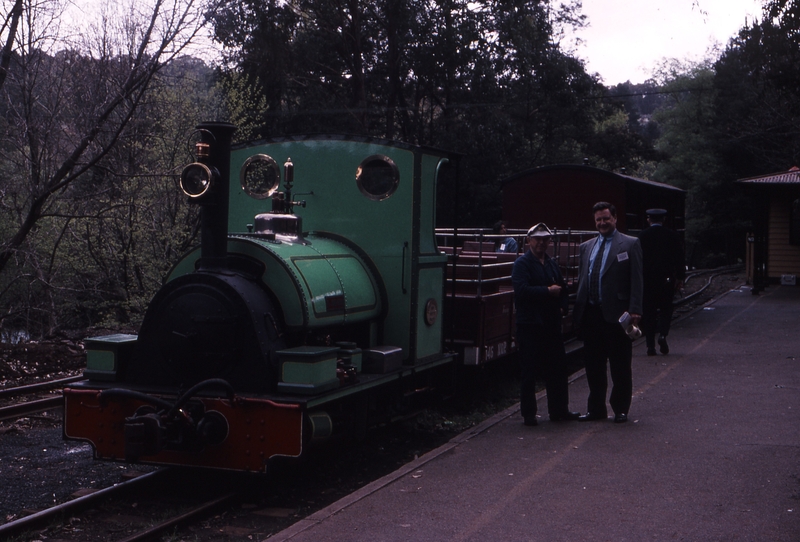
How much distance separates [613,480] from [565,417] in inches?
76.4

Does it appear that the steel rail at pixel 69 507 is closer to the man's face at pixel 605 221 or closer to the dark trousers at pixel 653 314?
the man's face at pixel 605 221

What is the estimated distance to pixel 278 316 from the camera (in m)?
6.04

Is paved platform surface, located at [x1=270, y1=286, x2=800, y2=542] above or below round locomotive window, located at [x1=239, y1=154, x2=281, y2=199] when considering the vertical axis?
below

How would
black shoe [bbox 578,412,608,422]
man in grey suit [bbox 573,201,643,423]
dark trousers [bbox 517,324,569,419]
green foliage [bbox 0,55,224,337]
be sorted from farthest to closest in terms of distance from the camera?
green foliage [bbox 0,55,224,337], black shoe [bbox 578,412,608,422], dark trousers [bbox 517,324,569,419], man in grey suit [bbox 573,201,643,423]

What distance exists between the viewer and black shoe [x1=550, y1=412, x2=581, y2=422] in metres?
7.54

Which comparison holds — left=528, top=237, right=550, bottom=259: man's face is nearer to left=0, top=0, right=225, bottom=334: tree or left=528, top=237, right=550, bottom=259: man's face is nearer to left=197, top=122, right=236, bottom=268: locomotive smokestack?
left=197, top=122, right=236, bottom=268: locomotive smokestack

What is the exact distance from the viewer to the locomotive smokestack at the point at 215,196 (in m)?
5.80

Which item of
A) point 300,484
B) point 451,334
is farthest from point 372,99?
point 300,484

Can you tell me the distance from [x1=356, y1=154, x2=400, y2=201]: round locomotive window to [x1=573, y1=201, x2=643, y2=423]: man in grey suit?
5.53ft

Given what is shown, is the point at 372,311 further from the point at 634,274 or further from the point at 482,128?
the point at 482,128

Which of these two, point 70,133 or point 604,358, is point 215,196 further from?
point 70,133

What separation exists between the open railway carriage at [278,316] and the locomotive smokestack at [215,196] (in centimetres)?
1

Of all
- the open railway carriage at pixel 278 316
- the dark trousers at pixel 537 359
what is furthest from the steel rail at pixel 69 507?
the dark trousers at pixel 537 359

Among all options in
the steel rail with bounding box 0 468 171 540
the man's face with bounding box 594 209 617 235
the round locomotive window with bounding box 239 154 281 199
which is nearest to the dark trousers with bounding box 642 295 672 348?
the man's face with bounding box 594 209 617 235
